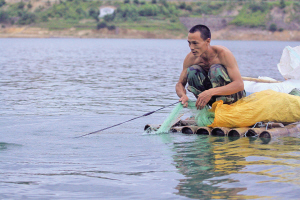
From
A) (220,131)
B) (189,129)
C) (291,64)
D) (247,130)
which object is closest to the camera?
(247,130)

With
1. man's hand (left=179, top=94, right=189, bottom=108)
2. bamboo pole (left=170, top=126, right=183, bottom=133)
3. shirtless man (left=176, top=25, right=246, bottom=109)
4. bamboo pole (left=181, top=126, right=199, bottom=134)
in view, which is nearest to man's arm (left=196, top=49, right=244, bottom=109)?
shirtless man (left=176, top=25, right=246, bottom=109)

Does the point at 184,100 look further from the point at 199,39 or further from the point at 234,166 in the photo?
the point at 234,166

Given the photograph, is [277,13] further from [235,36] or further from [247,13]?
[235,36]

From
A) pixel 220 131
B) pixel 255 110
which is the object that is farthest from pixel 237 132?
pixel 255 110

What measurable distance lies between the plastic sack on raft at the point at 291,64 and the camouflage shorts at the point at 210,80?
368 centimetres

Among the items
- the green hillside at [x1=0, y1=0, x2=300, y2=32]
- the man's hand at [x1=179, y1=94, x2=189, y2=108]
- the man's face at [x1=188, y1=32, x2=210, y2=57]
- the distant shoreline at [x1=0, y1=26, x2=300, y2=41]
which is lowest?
the distant shoreline at [x1=0, y1=26, x2=300, y2=41]

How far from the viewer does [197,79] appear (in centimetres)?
753

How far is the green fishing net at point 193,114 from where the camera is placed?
305 inches

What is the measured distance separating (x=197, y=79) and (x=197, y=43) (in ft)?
2.05

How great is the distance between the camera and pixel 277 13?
12638 centimetres

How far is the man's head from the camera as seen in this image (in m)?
7.21

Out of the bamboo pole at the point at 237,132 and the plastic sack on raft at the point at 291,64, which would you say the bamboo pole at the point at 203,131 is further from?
the plastic sack on raft at the point at 291,64

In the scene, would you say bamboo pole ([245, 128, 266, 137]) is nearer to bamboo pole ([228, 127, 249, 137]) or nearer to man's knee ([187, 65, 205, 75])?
bamboo pole ([228, 127, 249, 137])

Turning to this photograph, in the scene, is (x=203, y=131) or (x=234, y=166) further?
(x=203, y=131)
